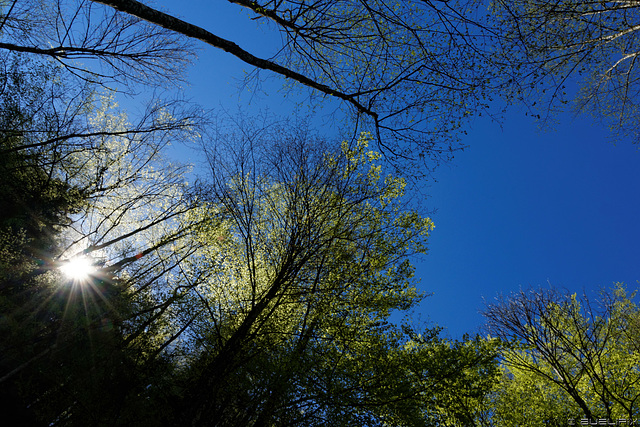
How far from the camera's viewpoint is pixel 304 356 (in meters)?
5.25

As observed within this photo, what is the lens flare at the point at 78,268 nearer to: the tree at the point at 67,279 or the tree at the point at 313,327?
the tree at the point at 67,279

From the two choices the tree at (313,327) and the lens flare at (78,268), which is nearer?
the tree at (313,327)

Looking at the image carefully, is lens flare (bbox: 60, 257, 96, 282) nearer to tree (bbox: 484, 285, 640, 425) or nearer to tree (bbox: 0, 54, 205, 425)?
tree (bbox: 0, 54, 205, 425)

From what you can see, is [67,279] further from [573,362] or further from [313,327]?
[573,362]

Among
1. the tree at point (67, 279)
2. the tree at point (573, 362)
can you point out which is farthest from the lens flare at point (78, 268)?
the tree at point (573, 362)

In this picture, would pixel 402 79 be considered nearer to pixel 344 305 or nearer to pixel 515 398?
pixel 344 305

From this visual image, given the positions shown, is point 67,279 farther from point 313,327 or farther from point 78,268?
point 313,327

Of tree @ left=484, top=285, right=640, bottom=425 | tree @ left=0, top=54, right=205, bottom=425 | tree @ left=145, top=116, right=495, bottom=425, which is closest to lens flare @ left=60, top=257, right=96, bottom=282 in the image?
tree @ left=0, top=54, right=205, bottom=425

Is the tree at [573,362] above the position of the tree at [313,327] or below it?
above

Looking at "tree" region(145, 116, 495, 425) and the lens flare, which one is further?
the lens flare

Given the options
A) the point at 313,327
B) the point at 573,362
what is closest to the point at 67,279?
the point at 313,327

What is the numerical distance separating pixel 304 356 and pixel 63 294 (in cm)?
783

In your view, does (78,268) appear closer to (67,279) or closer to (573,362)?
(67,279)

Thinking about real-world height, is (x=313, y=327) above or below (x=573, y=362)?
below
